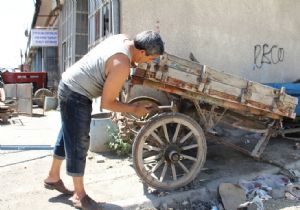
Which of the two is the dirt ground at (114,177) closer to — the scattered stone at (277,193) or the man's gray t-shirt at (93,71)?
the scattered stone at (277,193)

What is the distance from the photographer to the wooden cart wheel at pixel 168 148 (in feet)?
15.9

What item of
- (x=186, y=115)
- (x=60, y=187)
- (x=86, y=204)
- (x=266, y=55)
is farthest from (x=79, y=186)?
(x=266, y=55)

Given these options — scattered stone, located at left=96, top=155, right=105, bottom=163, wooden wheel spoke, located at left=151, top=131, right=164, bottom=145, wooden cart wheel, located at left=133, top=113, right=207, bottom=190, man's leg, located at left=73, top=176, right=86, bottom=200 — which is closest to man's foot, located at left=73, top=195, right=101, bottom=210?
man's leg, located at left=73, top=176, right=86, bottom=200

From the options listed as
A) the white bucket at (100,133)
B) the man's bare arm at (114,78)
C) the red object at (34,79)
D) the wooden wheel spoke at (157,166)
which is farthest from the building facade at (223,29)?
the red object at (34,79)

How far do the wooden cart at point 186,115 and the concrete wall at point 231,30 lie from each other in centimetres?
203

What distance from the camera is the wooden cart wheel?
4.86 meters

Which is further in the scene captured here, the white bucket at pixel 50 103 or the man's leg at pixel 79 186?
the white bucket at pixel 50 103

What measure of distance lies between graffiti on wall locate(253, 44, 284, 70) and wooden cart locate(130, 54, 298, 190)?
118 inches

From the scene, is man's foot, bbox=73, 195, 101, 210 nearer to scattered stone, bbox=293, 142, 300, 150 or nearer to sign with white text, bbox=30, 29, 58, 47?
scattered stone, bbox=293, 142, 300, 150

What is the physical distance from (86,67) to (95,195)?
5.11ft

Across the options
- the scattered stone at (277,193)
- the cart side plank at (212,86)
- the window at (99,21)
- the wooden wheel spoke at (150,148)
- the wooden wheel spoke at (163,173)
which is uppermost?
the window at (99,21)

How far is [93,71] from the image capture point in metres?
4.21

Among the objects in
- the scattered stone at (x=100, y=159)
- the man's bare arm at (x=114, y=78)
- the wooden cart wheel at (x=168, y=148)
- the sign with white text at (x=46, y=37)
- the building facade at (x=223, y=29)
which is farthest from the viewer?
the sign with white text at (x=46, y=37)

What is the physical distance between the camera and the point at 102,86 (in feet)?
14.0
